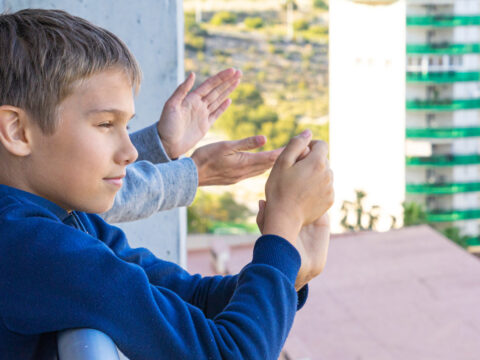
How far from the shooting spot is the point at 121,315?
39cm

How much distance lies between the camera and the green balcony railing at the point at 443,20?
13.1 metres

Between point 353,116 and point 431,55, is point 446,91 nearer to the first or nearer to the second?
point 431,55

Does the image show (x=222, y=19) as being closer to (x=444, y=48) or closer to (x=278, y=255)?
(x=444, y=48)

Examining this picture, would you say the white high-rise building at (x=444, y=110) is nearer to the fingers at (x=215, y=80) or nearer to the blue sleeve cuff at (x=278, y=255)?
the fingers at (x=215, y=80)

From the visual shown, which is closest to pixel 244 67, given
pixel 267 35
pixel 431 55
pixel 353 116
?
A: pixel 267 35

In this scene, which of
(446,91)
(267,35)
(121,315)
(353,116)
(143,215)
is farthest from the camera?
(267,35)

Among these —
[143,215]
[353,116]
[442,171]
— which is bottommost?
[442,171]

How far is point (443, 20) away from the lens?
1319 cm

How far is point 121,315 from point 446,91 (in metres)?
13.3

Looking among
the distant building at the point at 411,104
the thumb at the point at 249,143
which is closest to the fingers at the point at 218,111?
the thumb at the point at 249,143

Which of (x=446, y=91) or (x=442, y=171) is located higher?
(x=446, y=91)

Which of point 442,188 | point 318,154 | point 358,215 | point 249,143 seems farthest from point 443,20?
point 318,154

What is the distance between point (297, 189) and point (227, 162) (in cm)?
27

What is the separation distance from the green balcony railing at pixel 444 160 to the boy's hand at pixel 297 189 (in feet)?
43.0
